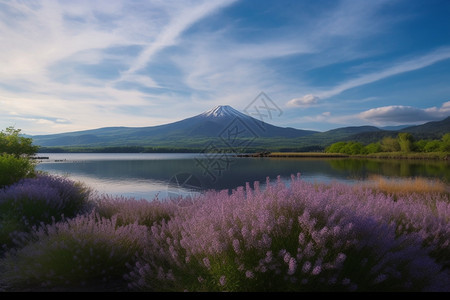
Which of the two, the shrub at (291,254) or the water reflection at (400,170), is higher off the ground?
the shrub at (291,254)

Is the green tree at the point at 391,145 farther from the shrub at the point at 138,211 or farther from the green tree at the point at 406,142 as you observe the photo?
the shrub at the point at 138,211

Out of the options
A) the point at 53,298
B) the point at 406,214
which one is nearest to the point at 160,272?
the point at 53,298

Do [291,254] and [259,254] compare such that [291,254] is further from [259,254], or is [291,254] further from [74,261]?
[74,261]

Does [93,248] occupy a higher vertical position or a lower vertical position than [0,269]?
higher

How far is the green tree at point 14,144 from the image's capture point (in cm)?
1686

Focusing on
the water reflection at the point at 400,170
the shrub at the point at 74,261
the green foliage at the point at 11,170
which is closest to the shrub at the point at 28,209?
the shrub at the point at 74,261

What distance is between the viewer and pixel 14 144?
56.1ft

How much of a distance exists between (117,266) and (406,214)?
4547 millimetres

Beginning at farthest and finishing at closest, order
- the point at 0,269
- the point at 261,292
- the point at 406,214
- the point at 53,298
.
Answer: the point at 406,214 → the point at 0,269 → the point at 53,298 → the point at 261,292

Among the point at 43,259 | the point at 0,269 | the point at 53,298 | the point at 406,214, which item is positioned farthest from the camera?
the point at 406,214

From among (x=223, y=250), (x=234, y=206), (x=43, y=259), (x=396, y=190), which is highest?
(x=234, y=206)

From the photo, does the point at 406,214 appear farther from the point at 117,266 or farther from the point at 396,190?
the point at 396,190

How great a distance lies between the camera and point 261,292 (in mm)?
3072

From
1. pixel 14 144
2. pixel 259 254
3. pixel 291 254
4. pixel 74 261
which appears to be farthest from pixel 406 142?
pixel 74 261
